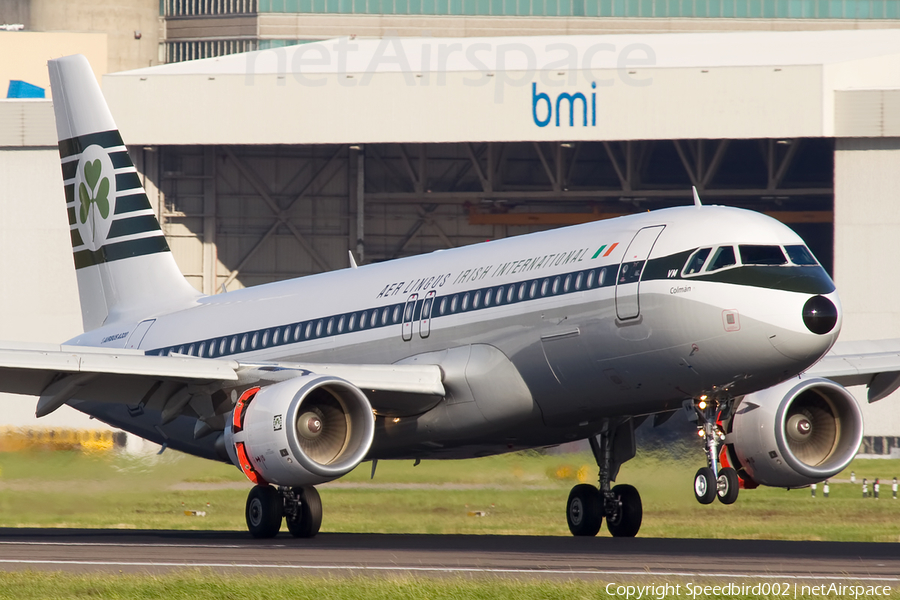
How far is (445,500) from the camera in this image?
29.2 metres

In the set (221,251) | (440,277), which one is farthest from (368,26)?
(440,277)

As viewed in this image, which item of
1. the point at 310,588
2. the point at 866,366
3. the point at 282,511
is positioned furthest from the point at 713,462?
the point at 282,511

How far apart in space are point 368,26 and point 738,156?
107 ft

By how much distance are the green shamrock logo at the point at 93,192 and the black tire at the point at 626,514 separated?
1428 centimetres

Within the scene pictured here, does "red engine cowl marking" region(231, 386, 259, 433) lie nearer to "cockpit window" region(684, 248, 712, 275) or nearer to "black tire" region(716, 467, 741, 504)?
"cockpit window" region(684, 248, 712, 275)

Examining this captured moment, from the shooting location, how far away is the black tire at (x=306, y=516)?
931 inches

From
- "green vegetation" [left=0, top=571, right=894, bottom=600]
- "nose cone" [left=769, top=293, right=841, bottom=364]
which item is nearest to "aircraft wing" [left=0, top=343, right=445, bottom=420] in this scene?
"nose cone" [left=769, top=293, right=841, bottom=364]

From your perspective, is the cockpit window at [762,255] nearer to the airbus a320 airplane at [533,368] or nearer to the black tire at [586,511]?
the airbus a320 airplane at [533,368]

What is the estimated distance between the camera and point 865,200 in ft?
160

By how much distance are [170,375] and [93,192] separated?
11.0 meters

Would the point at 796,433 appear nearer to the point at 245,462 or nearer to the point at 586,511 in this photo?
the point at 586,511

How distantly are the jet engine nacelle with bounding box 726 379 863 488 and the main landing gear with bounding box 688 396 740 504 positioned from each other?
91 centimetres

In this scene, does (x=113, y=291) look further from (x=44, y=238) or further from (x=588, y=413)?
(x=44, y=238)

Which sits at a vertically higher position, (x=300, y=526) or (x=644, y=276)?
(x=644, y=276)
